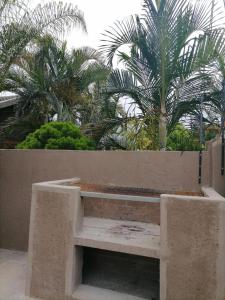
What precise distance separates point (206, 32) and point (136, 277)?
15.4 ft

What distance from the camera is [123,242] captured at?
3.41 m

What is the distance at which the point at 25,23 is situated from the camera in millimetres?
5371

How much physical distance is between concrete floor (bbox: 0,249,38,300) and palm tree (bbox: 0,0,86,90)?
3.41 meters

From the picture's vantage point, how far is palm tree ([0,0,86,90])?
17.0 feet

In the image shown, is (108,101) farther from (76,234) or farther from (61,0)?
(76,234)

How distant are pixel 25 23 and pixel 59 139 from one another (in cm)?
249

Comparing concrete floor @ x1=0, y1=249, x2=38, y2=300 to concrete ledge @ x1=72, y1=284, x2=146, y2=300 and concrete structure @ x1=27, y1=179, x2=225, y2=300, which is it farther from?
concrete ledge @ x1=72, y1=284, x2=146, y2=300

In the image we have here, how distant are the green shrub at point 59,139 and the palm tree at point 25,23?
5.31ft

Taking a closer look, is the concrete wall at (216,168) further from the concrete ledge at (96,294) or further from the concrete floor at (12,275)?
the concrete floor at (12,275)

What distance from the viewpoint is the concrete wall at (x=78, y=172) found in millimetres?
4500

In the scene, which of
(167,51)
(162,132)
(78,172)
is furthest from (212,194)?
(167,51)

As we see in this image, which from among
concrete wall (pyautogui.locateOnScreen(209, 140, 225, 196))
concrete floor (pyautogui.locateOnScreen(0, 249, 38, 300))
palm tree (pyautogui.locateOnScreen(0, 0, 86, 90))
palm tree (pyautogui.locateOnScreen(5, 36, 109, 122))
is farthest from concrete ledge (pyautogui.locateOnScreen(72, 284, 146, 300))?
palm tree (pyautogui.locateOnScreen(5, 36, 109, 122))

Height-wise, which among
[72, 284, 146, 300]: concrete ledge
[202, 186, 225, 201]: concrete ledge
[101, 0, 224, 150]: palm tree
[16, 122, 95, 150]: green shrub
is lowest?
[72, 284, 146, 300]: concrete ledge

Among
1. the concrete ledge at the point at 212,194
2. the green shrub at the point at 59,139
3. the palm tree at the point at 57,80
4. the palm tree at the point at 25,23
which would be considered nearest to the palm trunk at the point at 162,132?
the concrete ledge at the point at 212,194
